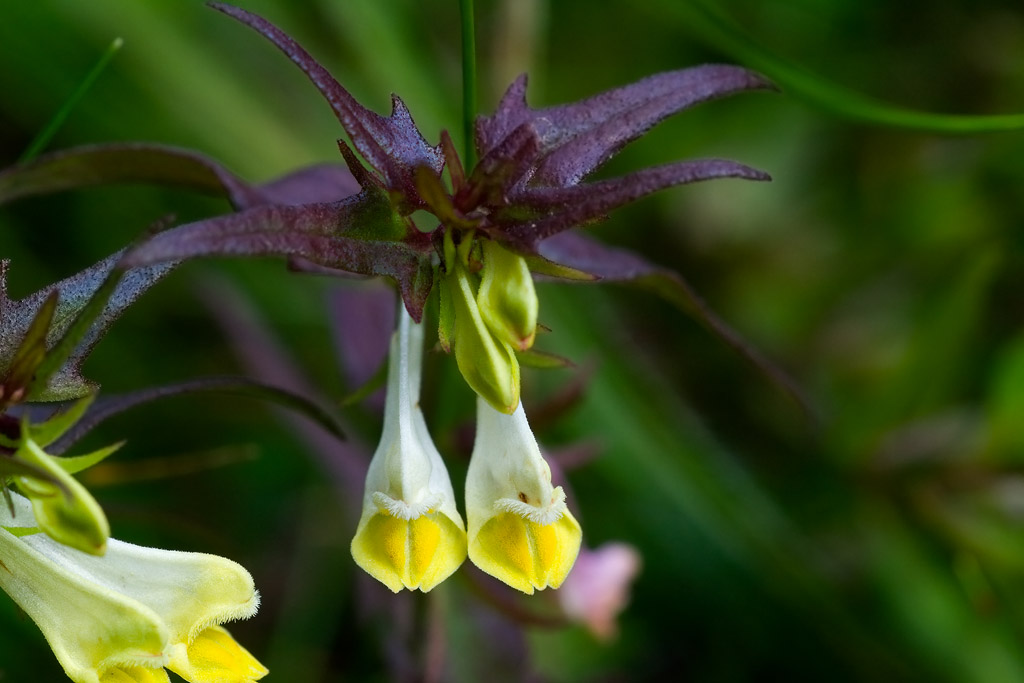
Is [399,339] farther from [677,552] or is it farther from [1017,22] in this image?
[1017,22]

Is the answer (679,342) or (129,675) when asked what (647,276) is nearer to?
(129,675)

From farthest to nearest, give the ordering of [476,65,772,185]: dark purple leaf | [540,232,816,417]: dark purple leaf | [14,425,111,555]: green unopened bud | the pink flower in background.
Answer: the pink flower in background
[540,232,816,417]: dark purple leaf
[476,65,772,185]: dark purple leaf
[14,425,111,555]: green unopened bud

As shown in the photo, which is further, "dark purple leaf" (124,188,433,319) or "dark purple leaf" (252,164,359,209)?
"dark purple leaf" (252,164,359,209)

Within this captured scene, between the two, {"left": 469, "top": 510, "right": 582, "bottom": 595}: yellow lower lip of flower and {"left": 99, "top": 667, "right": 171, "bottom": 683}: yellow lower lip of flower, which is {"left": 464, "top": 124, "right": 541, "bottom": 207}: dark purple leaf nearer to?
{"left": 469, "top": 510, "right": 582, "bottom": 595}: yellow lower lip of flower

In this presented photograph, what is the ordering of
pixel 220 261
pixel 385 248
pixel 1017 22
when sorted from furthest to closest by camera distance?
pixel 1017 22 < pixel 220 261 < pixel 385 248

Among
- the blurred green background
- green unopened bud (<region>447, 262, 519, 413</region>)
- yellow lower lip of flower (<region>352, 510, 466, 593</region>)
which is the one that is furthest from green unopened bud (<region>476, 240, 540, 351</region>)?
the blurred green background

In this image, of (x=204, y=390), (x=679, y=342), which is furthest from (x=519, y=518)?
(x=679, y=342)

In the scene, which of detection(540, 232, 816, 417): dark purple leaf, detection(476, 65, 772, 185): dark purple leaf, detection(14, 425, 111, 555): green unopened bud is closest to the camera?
detection(14, 425, 111, 555): green unopened bud

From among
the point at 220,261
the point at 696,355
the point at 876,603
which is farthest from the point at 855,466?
the point at 220,261
